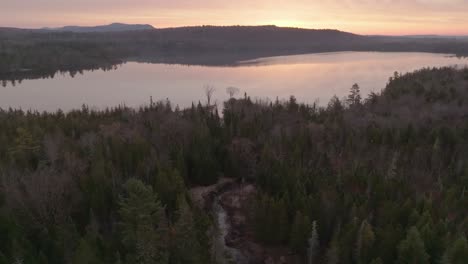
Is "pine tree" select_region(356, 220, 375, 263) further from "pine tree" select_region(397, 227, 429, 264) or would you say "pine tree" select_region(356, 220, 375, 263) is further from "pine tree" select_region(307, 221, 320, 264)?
"pine tree" select_region(307, 221, 320, 264)

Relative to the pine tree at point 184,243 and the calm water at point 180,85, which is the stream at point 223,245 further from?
the calm water at point 180,85

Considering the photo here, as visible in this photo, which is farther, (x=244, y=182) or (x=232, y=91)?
(x=232, y=91)

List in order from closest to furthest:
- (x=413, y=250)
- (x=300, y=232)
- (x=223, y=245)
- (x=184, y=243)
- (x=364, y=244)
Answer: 1. (x=184, y=243)
2. (x=413, y=250)
3. (x=364, y=244)
4. (x=300, y=232)
5. (x=223, y=245)

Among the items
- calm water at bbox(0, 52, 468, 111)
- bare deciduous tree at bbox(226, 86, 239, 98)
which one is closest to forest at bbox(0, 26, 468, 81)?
calm water at bbox(0, 52, 468, 111)

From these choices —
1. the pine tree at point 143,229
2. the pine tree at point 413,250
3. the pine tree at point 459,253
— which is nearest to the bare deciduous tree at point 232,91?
the pine tree at point 143,229

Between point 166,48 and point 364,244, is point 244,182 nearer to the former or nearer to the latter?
point 364,244

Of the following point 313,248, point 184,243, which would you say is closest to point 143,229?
point 184,243
